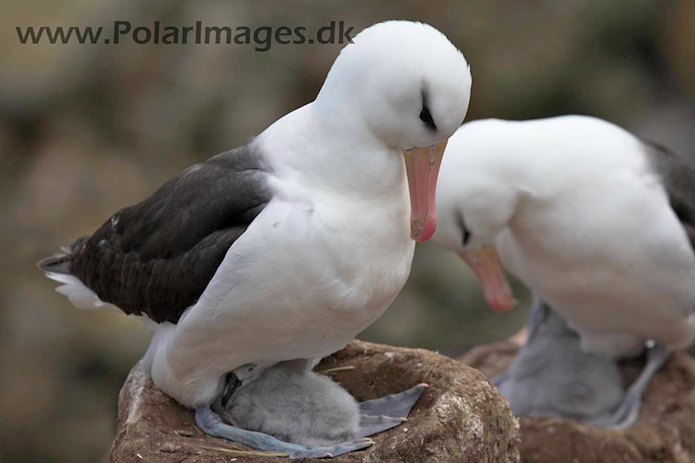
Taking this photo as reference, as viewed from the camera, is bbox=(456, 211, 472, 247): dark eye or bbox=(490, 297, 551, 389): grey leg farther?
bbox=(490, 297, 551, 389): grey leg

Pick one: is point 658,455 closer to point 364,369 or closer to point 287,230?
point 364,369

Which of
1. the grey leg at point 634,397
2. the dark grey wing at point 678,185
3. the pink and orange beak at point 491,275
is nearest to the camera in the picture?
the pink and orange beak at point 491,275

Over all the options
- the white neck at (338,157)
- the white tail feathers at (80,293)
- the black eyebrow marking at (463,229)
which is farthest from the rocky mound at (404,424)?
the black eyebrow marking at (463,229)

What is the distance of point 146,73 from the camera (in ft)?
23.1

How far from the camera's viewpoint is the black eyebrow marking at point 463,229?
A: 3904 mm

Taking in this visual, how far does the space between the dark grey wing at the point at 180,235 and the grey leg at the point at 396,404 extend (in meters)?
0.72

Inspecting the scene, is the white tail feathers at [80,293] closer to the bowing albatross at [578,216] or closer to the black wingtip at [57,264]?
the black wingtip at [57,264]

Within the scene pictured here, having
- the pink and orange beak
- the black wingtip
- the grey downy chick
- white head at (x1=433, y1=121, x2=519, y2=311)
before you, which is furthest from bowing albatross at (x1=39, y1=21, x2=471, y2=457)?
the grey downy chick

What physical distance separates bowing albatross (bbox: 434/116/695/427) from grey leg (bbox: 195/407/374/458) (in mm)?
1413

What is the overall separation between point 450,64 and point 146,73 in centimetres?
500

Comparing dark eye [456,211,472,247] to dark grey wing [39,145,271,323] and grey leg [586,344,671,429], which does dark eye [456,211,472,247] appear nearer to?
grey leg [586,344,671,429]

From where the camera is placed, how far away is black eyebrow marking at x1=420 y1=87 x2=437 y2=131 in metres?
2.47

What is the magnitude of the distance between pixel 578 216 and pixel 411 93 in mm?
1785

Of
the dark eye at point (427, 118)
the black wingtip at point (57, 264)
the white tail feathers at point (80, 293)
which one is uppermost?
the dark eye at point (427, 118)
